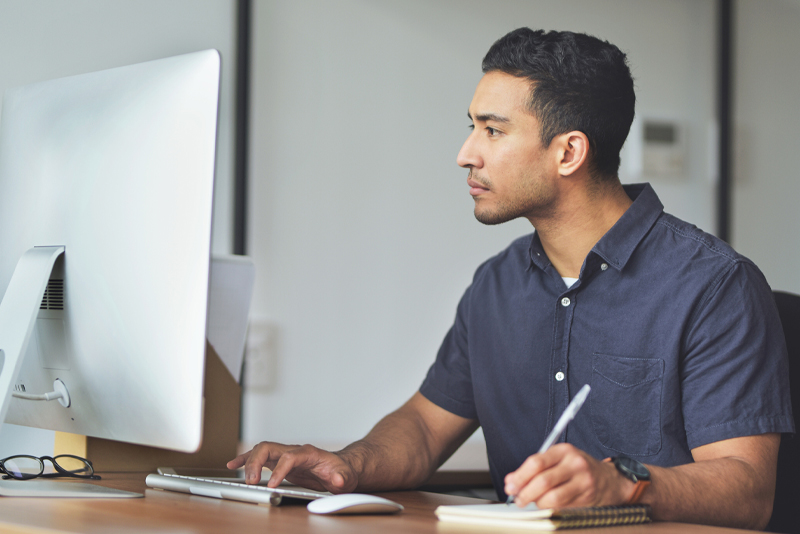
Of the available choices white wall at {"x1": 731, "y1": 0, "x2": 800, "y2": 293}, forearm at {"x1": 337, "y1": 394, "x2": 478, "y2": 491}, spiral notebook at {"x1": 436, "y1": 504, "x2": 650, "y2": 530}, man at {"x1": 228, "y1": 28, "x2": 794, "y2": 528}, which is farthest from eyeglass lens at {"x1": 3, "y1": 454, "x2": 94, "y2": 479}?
white wall at {"x1": 731, "y1": 0, "x2": 800, "y2": 293}

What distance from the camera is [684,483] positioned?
92cm

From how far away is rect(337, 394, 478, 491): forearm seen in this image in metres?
1.19

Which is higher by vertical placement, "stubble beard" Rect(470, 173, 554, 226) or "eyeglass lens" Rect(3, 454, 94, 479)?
"stubble beard" Rect(470, 173, 554, 226)

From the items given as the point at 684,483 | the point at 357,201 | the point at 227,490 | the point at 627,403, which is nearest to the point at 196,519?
the point at 227,490

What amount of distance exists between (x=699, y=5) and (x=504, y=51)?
189 centimetres

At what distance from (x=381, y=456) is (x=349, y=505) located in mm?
408

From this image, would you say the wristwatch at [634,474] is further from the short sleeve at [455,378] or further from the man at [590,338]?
the short sleeve at [455,378]

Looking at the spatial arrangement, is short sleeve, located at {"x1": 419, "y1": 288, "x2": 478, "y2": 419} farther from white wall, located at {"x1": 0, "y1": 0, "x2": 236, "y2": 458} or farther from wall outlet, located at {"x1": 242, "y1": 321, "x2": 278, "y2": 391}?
wall outlet, located at {"x1": 242, "y1": 321, "x2": 278, "y2": 391}

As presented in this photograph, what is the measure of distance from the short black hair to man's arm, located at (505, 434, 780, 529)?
21.8 inches

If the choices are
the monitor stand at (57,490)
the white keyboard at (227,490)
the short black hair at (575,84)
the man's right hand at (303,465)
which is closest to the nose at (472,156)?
the short black hair at (575,84)

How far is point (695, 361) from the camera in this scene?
45.3 inches

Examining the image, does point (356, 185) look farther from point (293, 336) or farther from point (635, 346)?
point (635, 346)

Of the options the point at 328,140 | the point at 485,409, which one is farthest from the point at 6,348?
the point at 328,140

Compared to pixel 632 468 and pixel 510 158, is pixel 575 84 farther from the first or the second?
pixel 632 468
